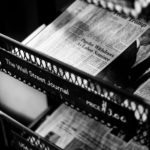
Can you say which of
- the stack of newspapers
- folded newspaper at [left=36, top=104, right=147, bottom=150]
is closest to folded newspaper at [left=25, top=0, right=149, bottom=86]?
the stack of newspapers

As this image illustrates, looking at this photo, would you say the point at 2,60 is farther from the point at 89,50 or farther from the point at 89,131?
the point at 89,131

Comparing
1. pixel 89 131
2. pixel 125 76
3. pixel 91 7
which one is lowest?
pixel 89 131

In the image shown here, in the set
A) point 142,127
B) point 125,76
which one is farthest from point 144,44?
point 142,127

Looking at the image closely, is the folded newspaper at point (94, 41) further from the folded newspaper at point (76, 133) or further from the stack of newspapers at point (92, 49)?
the folded newspaper at point (76, 133)

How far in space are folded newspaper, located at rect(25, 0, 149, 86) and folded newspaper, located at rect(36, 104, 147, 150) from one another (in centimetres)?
27

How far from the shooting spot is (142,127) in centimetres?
83

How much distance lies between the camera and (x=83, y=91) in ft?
2.99

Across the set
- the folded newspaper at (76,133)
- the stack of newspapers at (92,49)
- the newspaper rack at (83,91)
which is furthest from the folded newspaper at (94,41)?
the folded newspaper at (76,133)

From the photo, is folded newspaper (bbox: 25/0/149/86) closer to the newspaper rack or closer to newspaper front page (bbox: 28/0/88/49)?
newspaper front page (bbox: 28/0/88/49)

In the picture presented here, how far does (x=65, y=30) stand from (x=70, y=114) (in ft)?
1.18

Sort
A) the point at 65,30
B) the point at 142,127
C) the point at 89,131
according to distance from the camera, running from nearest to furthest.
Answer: the point at 142,127 → the point at 65,30 → the point at 89,131

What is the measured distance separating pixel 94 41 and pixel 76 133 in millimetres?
360

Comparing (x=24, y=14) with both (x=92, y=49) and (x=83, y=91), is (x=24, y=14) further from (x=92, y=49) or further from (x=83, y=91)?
(x=83, y=91)

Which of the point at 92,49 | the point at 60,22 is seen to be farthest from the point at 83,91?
the point at 60,22
